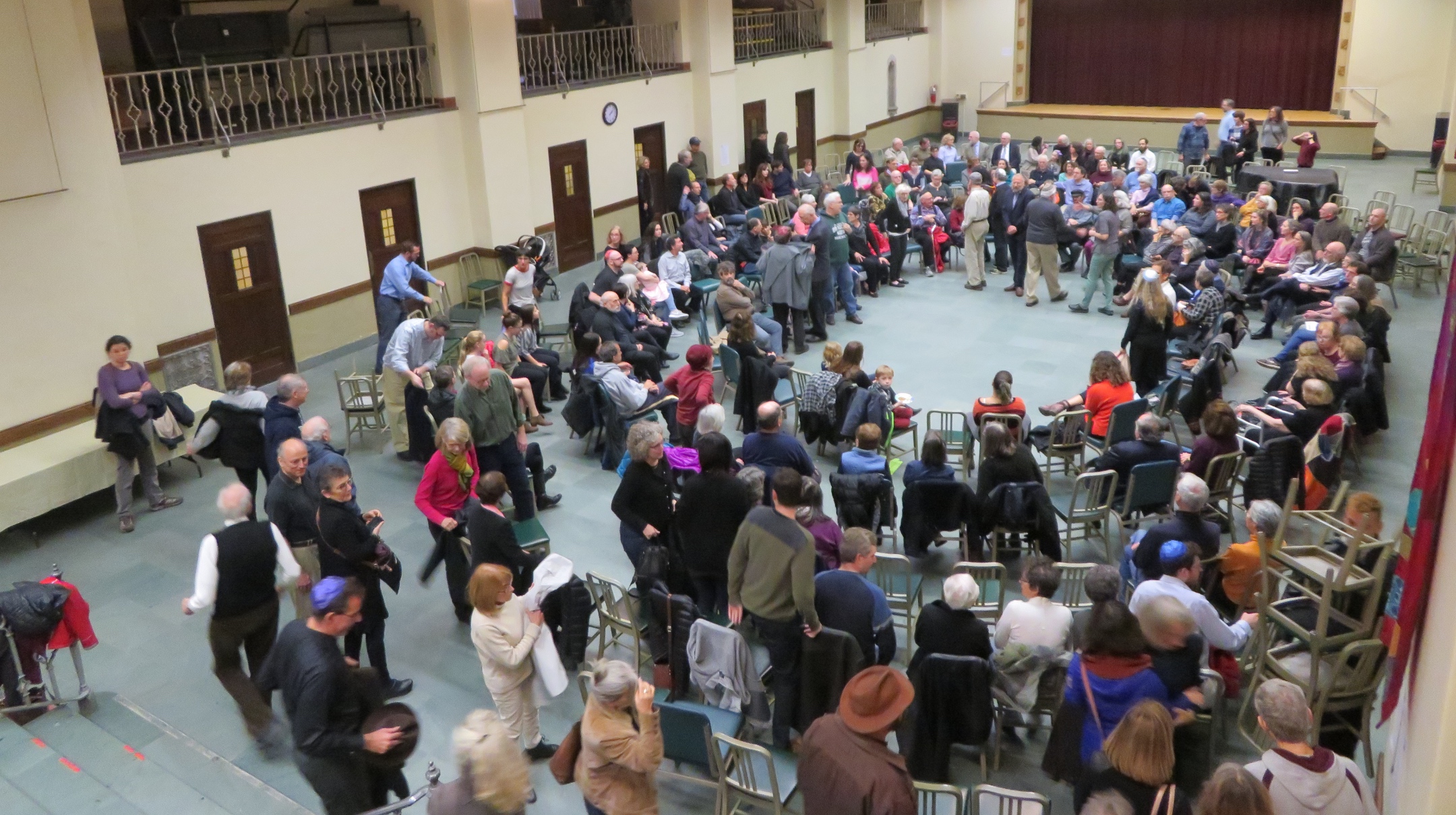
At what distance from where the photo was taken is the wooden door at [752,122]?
61.9ft

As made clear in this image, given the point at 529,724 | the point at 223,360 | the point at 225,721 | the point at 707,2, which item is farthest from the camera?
the point at 707,2

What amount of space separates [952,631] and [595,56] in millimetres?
13416

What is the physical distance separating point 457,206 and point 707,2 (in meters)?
5.70

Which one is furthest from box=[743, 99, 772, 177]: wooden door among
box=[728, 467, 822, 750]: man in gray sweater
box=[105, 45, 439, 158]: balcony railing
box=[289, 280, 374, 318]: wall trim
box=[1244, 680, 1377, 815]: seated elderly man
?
box=[1244, 680, 1377, 815]: seated elderly man

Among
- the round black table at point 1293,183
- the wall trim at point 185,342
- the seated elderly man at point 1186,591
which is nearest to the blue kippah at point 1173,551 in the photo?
the seated elderly man at point 1186,591

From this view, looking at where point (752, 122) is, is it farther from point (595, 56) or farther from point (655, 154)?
point (595, 56)

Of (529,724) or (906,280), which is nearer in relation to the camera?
(529,724)

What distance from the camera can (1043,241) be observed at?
12695mm

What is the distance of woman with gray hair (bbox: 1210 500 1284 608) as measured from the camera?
5754 mm

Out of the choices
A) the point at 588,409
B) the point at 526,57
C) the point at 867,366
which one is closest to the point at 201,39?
the point at 526,57

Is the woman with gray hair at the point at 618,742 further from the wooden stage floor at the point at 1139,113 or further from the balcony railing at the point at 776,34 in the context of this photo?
the wooden stage floor at the point at 1139,113

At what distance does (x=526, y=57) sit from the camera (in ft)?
50.1

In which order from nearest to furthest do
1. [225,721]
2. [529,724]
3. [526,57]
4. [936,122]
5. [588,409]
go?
[529,724] < [225,721] < [588,409] < [526,57] < [936,122]

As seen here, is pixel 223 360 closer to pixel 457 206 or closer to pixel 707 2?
pixel 457 206
